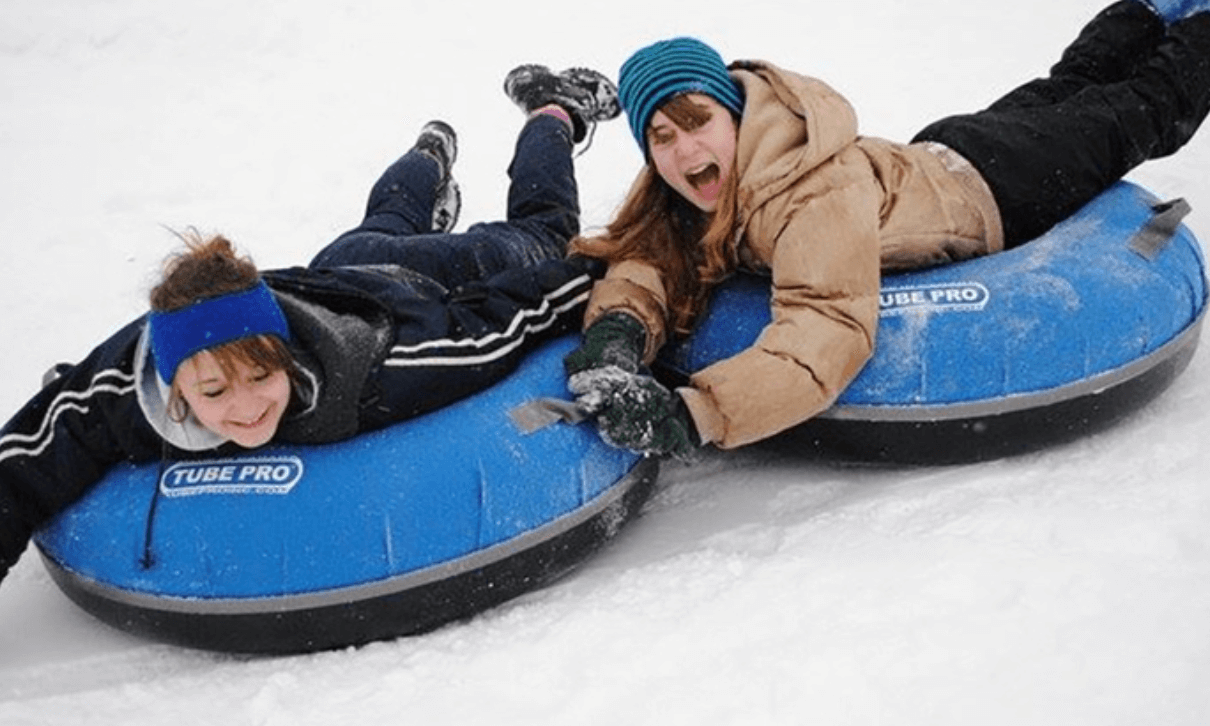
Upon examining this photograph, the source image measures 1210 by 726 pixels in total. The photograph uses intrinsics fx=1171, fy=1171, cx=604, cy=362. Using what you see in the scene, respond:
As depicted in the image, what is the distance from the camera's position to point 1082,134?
352cm

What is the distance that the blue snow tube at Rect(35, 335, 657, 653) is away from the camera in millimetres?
2725

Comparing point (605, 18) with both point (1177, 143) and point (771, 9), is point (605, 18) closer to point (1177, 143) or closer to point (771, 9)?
point (771, 9)

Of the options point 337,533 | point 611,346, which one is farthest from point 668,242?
point 337,533

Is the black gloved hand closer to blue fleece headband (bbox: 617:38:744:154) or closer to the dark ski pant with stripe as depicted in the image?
blue fleece headband (bbox: 617:38:744:154)

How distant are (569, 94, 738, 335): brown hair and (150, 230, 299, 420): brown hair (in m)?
1.10

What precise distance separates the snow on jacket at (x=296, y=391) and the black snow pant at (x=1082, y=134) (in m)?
1.56

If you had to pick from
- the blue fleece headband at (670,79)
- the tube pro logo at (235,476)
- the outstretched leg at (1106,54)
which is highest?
the blue fleece headband at (670,79)

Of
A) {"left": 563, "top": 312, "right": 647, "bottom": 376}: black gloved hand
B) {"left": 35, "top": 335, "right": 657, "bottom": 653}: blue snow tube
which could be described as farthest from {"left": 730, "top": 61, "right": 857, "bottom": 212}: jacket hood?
{"left": 35, "top": 335, "right": 657, "bottom": 653}: blue snow tube

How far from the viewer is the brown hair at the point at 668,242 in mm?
3387

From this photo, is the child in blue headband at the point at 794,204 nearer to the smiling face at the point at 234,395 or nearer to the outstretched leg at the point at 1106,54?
the outstretched leg at the point at 1106,54

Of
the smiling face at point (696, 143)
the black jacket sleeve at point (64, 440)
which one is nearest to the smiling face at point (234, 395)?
the black jacket sleeve at point (64, 440)

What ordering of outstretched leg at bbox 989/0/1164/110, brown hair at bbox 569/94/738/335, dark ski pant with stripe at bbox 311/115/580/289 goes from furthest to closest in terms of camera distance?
outstretched leg at bbox 989/0/1164/110 < dark ski pant with stripe at bbox 311/115/580/289 < brown hair at bbox 569/94/738/335

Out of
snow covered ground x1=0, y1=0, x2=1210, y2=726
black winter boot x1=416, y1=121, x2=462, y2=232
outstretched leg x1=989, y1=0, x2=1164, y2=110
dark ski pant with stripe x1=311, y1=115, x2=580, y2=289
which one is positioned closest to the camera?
snow covered ground x1=0, y1=0, x2=1210, y2=726

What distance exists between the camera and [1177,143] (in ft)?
12.2
